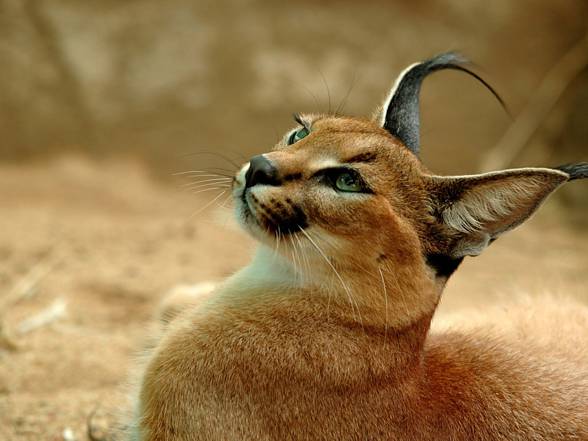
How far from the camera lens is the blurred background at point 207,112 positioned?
6359 mm

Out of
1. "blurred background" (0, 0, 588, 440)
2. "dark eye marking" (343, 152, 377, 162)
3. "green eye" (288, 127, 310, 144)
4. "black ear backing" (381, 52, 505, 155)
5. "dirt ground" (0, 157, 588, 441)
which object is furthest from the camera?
"blurred background" (0, 0, 588, 440)

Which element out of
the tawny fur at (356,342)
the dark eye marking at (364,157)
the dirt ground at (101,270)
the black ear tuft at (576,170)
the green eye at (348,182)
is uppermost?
the black ear tuft at (576,170)

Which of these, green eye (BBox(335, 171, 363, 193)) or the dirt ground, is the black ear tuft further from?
the dirt ground

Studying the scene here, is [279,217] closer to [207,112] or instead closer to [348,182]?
[348,182]

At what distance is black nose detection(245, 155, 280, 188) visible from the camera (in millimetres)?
2943

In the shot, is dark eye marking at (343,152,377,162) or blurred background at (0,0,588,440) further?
blurred background at (0,0,588,440)

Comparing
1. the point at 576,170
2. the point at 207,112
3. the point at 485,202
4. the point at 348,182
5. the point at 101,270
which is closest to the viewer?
the point at 576,170

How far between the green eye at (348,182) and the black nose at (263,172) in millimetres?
230

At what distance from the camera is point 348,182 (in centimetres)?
299

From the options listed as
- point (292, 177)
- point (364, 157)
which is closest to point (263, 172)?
point (292, 177)

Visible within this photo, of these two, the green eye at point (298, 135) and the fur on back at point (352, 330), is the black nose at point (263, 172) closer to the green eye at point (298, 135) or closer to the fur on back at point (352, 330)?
the fur on back at point (352, 330)

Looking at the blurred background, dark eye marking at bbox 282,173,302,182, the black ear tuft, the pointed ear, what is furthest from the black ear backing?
the blurred background

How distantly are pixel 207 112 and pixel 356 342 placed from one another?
5.29 meters

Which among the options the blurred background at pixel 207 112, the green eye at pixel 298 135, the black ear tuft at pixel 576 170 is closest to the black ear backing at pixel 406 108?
the green eye at pixel 298 135
